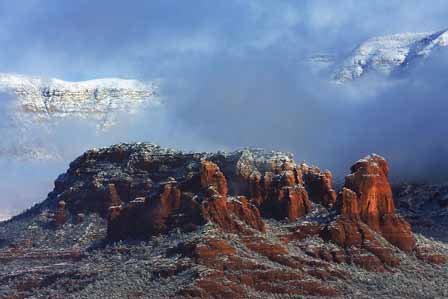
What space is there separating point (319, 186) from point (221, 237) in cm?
→ 2082

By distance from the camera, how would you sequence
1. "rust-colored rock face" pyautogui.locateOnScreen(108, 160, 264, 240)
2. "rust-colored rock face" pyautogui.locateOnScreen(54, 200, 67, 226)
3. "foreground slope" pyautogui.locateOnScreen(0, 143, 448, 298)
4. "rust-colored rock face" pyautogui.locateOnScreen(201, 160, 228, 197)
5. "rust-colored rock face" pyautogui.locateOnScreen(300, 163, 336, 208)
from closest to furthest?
"foreground slope" pyautogui.locateOnScreen(0, 143, 448, 298)
"rust-colored rock face" pyautogui.locateOnScreen(108, 160, 264, 240)
"rust-colored rock face" pyautogui.locateOnScreen(201, 160, 228, 197)
"rust-colored rock face" pyautogui.locateOnScreen(300, 163, 336, 208)
"rust-colored rock face" pyautogui.locateOnScreen(54, 200, 67, 226)

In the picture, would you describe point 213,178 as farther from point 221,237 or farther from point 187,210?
point 221,237

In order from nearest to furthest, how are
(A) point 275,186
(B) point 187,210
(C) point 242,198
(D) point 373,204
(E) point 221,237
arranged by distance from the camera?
1. (E) point 221,237
2. (B) point 187,210
3. (C) point 242,198
4. (D) point 373,204
5. (A) point 275,186

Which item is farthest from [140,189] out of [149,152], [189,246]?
[189,246]

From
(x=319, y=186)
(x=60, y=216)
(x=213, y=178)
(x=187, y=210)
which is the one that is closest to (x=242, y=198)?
(x=213, y=178)

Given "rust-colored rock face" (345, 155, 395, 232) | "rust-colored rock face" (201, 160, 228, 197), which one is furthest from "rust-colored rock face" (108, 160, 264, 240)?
"rust-colored rock face" (345, 155, 395, 232)

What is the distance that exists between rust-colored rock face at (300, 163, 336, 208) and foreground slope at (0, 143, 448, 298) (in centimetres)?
15

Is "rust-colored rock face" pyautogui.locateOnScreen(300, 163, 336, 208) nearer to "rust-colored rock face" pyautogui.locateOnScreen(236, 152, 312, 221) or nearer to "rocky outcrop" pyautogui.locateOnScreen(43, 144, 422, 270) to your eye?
"rocky outcrop" pyautogui.locateOnScreen(43, 144, 422, 270)

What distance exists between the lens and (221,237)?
114 m

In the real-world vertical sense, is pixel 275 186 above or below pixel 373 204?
above

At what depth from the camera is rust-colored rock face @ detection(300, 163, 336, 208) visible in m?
130

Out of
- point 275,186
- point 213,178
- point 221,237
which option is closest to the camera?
point 221,237

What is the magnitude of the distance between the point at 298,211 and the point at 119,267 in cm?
2043

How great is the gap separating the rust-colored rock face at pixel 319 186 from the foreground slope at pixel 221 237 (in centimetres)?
15
